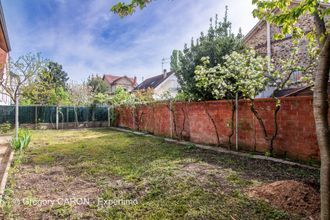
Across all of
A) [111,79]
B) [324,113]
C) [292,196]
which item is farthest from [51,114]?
[111,79]

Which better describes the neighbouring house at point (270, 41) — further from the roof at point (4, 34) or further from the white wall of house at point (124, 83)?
the white wall of house at point (124, 83)

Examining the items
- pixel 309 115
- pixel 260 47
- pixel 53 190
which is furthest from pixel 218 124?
pixel 260 47

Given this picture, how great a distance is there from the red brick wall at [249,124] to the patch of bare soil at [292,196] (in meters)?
2.20

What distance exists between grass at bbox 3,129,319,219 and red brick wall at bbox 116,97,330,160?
2.49ft

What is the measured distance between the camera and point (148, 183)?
418 cm

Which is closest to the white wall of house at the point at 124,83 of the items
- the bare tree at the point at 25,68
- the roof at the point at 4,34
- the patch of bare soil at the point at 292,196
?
the roof at the point at 4,34

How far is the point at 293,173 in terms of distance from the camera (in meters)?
4.49

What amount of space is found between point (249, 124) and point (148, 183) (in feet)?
13.0

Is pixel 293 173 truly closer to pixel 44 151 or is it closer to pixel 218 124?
pixel 218 124

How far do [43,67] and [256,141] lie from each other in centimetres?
861

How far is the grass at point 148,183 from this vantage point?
3.04 metres

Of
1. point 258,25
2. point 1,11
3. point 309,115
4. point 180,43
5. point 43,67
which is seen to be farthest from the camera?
point 258,25

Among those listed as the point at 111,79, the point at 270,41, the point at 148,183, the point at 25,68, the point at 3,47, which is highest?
the point at 111,79

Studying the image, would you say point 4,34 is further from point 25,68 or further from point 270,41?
point 270,41
